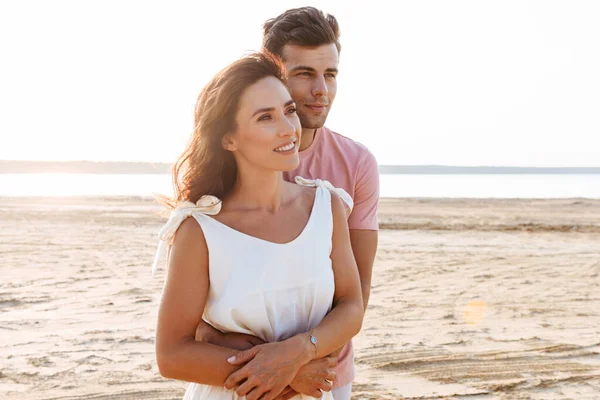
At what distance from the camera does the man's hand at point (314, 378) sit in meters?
2.48

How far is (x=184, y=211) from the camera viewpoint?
99.5 inches

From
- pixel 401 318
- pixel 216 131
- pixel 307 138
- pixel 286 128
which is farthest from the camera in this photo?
pixel 401 318

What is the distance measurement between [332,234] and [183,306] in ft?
2.36

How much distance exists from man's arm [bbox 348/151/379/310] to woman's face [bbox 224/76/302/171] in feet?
1.93

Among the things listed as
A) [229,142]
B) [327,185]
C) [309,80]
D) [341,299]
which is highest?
[309,80]

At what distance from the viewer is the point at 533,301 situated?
910 centimetres

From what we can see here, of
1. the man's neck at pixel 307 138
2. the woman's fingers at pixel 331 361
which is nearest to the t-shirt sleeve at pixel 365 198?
the man's neck at pixel 307 138

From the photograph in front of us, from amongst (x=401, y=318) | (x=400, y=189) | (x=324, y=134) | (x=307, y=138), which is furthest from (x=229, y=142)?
(x=400, y=189)

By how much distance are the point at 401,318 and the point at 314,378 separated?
579 centimetres

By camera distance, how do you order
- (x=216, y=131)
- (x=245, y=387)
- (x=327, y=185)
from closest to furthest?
(x=245, y=387)
(x=216, y=131)
(x=327, y=185)

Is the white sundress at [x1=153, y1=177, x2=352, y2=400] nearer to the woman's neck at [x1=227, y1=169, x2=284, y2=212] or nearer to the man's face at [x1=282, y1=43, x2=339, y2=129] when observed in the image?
the woman's neck at [x1=227, y1=169, x2=284, y2=212]

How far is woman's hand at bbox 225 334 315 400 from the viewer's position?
233 centimetres

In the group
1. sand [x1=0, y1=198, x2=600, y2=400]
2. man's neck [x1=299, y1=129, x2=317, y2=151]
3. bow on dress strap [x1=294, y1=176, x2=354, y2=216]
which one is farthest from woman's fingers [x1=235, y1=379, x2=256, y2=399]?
sand [x1=0, y1=198, x2=600, y2=400]

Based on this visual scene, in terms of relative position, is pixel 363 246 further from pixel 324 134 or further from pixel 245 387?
pixel 245 387
